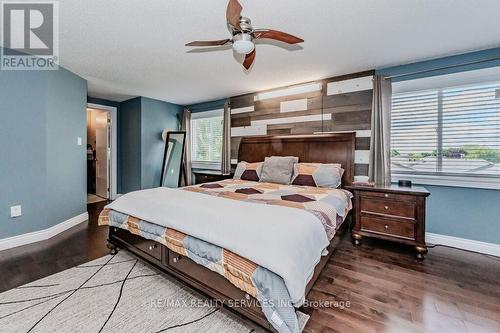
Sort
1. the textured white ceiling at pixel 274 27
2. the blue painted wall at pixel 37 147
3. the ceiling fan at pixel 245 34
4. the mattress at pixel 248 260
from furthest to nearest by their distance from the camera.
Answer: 1. the blue painted wall at pixel 37 147
2. the textured white ceiling at pixel 274 27
3. the ceiling fan at pixel 245 34
4. the mattress at pixel 248 260

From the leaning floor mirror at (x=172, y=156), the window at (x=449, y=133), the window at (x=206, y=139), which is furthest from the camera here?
the leaning floor mirror at (x=172, y=156)

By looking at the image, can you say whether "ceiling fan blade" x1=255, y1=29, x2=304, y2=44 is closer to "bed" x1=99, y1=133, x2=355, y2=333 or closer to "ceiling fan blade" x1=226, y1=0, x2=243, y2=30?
"ceiling fan blade" x1=226, y1=0, x2=243, y2=30

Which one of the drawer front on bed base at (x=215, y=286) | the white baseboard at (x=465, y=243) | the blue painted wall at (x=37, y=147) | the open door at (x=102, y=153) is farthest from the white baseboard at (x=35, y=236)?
the white baseboard at (x=465, y=243)

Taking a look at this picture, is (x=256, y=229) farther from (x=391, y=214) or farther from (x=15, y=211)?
(x=15, y=211)

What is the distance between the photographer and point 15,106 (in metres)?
2.83

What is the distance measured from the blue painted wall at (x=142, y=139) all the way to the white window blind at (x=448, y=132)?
4718mm

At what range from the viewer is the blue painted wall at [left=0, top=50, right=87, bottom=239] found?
2787 millimetres

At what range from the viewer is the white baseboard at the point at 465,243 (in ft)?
8.57

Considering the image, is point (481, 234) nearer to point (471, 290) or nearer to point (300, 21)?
point (471, 290)

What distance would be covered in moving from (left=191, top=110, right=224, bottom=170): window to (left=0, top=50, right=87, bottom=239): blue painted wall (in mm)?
2480

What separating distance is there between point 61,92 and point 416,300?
4911 millimetres

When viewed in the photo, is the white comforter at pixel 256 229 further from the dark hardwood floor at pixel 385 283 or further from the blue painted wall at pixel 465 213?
the blue painted wall at pixel 465 213

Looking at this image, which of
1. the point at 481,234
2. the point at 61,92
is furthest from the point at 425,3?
the point at 61,92

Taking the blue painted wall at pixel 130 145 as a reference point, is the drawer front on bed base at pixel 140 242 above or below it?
below
